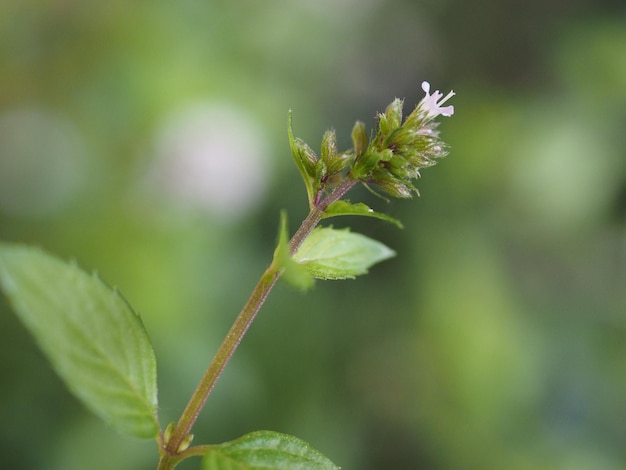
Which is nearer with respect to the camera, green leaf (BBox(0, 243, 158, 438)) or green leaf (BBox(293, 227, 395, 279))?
green leaf (BBox(0, 243, 158, 438))

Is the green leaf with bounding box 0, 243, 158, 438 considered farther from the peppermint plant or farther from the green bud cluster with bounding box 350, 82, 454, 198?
the green bud cluster with bounding box 350, 82, 454, 198

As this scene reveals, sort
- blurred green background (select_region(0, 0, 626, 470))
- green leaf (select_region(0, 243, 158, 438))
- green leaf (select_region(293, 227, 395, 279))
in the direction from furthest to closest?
1. blurred green background (select_region(0, 0, 626, 470))
2. green leaf (select_region(293, 227, 395, 279))
3. green leaf (select_region(0, 243, 158, 438))

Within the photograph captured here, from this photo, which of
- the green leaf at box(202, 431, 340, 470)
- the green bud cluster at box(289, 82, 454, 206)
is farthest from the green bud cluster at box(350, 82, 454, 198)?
the green leaf at box(202, 431, 340, 470)

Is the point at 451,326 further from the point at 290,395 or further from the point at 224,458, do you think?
the point at 224,458

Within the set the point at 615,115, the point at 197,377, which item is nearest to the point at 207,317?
the point at 197,377

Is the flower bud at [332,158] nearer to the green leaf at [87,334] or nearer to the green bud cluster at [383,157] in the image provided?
the green bud cluster at [383,157]

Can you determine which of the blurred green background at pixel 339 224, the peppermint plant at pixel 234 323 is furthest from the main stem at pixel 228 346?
the blurred green background at pixel 339 224
